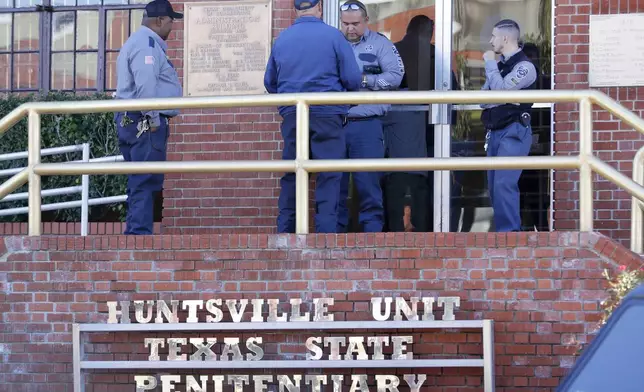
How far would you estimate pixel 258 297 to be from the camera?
813cm

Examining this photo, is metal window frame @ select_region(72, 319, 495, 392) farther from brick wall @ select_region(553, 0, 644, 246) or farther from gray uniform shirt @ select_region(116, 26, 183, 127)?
brick wall @ select_region(553, 0, 644, 246)

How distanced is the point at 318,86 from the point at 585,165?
6.39ft

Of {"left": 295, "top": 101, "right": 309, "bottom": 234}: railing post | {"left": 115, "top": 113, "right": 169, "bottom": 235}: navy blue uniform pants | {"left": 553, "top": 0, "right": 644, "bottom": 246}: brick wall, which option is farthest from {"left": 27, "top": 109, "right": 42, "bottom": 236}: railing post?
{"left": 553, "top": 0, "right": 644, "bottom": 246}: brick wall

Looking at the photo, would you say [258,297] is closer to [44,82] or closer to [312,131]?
[312,131]

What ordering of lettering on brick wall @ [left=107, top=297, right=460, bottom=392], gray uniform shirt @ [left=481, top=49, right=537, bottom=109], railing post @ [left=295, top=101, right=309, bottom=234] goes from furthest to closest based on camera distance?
1. gray uniform shirt @ [left=481, top=49, right=537, bottom=109]
2. railing post @ [left=295, top=101, right=309, bottom=234]
3. lettering on brick wall @ [left=107, top=297, right=460, bottom=392]

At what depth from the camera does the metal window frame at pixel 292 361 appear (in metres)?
7.71

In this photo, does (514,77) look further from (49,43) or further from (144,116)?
(49,43)

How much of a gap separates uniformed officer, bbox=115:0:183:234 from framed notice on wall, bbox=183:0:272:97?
4.31ft

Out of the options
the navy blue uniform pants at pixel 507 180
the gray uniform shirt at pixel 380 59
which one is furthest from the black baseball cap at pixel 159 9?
the navy blue uniform pants at pixel 507 180

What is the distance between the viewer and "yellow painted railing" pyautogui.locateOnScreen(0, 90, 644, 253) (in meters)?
7.72

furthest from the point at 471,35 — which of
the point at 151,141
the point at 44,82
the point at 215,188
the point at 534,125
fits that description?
the point at 44,82

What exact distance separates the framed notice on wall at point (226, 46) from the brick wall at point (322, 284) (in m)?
2.57

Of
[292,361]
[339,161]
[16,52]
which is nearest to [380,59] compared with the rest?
[339,161]

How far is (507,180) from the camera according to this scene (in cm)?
894
